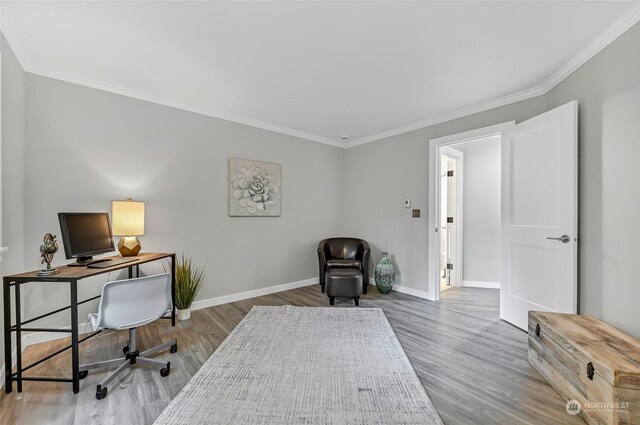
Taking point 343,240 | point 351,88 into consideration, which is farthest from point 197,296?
point 351,88

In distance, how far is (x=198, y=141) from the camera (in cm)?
330

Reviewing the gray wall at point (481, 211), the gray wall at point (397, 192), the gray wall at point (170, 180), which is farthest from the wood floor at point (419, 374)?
the gray wall at point (481, 211)

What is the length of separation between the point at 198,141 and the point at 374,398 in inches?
126

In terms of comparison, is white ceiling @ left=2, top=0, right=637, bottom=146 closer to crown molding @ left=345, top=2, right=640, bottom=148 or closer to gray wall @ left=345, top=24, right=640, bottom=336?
crown molding @ left=345, top=2, right=640, bottom=148

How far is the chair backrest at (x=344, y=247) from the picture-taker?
4.20 m

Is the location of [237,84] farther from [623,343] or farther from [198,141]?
[623,343]

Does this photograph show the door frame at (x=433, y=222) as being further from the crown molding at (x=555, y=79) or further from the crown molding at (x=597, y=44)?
the crown molding at (x=597, y=44)

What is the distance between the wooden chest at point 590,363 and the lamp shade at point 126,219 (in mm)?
3453

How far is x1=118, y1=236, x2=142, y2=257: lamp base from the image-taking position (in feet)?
8.29

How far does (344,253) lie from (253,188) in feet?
5.62

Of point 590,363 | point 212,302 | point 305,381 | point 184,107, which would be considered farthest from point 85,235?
point 590,363

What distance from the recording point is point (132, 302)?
1.82 meters

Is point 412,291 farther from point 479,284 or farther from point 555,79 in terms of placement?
point 555,79

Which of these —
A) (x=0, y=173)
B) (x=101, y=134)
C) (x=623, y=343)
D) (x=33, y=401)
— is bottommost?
(x=33, y=401)
